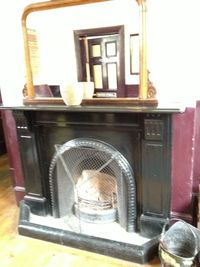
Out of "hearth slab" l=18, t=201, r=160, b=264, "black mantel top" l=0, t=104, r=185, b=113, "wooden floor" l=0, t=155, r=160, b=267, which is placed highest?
"black mantel top" l=0, t=104, r=185, b=113

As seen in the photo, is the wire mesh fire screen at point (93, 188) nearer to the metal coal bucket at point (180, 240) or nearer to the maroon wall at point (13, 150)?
the metal coal bucket at point (180, 240)

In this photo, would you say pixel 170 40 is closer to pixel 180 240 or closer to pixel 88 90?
pixel 88 90

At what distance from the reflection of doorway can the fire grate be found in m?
0.40

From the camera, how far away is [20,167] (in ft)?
7.58

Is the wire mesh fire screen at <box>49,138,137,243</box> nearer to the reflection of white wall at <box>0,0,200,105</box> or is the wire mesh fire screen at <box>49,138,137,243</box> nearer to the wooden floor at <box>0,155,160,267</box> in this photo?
the wooden floor at <box>0,155,160,267</box>

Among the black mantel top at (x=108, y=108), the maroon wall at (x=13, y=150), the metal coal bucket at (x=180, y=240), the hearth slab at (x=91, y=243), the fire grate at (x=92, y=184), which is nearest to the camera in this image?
the black mantel top at (x=108, y=108)

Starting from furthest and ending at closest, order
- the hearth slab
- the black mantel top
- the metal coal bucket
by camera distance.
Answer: the hearth slab, the metal coal bucket, the black mantel top

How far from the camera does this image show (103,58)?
166 centimetres

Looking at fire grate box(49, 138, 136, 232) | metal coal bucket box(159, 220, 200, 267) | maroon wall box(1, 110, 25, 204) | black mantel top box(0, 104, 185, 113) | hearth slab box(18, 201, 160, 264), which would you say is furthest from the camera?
maroon wall box(1, 110, 25, 204)

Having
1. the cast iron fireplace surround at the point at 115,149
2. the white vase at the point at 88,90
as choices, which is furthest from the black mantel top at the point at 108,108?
the white vase at the point at 88,90

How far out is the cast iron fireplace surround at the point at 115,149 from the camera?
164cm

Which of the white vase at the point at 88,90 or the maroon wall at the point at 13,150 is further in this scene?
the maroon wall at the point at 13,150

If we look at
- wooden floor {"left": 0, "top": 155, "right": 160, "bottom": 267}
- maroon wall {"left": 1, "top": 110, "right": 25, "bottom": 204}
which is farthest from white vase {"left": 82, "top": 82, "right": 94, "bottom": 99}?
wooden floor {"left": 0, "top": 155, "right": 160, "bottom": 267}

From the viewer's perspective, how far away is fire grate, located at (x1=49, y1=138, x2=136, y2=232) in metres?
1.84
